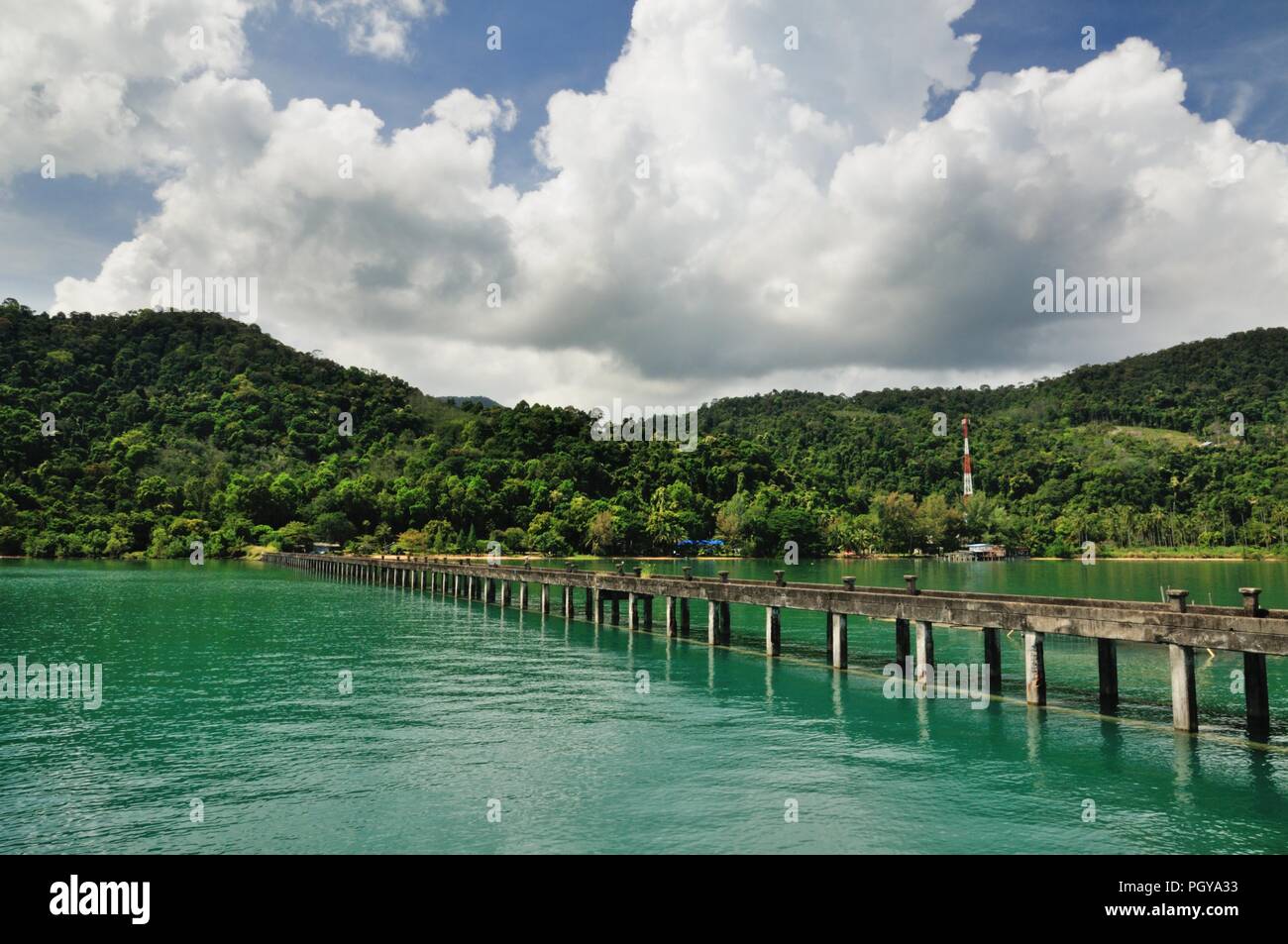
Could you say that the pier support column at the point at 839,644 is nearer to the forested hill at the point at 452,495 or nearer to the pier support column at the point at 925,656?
the pier support column at the point at 925,656

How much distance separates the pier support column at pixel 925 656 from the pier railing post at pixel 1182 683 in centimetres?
756

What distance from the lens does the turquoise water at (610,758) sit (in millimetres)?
15164

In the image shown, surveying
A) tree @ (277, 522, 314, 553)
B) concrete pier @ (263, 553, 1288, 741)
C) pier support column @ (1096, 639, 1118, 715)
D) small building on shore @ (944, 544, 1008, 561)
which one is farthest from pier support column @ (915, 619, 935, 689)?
small building on shore @ (944, 544, 1008, 561)

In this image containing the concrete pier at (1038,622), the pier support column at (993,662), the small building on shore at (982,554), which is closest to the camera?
the concrete pier at (1038,622)

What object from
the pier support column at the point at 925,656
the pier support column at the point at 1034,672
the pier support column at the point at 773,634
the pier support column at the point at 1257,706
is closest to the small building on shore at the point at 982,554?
the pier support column at the point at 773,634

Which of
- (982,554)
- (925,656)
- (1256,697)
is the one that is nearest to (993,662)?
(925,656)

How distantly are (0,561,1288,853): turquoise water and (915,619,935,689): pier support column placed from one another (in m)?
1.51

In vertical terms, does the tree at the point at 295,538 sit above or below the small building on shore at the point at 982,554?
above

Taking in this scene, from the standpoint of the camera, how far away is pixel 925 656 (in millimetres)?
27984

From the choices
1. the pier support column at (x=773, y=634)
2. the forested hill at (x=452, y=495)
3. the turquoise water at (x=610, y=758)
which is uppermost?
the forested hill at (x=452, y=495)

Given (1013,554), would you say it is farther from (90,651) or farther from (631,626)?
(90,651)

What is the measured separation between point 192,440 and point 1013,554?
6952 inches

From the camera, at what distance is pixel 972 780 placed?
18.2 m
